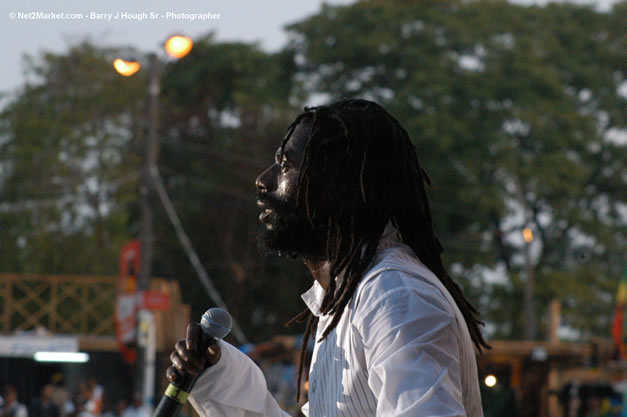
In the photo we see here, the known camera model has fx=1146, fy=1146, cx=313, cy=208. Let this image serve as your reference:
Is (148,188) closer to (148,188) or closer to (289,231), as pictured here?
(148,188)

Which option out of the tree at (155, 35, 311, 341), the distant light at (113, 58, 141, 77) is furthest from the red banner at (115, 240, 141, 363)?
the tree at (155, 35, 311, 341)

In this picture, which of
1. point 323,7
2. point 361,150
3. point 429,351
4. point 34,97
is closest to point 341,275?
point 361,150

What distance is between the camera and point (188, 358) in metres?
2.42

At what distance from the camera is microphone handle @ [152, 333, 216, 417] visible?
243 centimetres

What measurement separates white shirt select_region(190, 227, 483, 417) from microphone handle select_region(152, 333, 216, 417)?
1.01 ft

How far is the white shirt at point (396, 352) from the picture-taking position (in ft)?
6.11

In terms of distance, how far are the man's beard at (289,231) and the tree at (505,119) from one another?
25.4 meters

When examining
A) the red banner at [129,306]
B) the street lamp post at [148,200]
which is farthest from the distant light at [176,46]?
the red banner at [129,306]

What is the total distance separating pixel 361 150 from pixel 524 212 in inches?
1080

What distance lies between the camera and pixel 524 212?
29.1 meters

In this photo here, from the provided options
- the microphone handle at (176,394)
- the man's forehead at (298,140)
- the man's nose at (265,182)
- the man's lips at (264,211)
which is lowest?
the microphone handle at (176,394)

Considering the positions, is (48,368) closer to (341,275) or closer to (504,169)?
(504,169)

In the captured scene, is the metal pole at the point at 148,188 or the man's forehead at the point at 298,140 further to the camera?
the metal pole at the point at 148,188

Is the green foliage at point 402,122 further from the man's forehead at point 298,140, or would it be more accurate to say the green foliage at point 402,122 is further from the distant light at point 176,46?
the man's forehead at point 298,140
